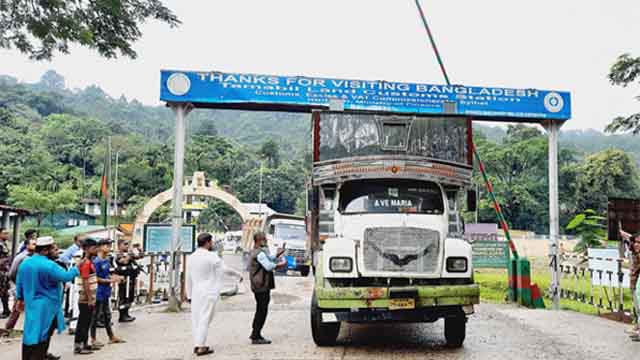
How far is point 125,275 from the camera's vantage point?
10766mm

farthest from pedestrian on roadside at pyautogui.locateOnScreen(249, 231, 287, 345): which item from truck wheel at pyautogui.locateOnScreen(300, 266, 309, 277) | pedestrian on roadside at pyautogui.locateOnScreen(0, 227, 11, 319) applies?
truck wheel at pyautogui.locateOnScreen(300, 266, 309, 277)

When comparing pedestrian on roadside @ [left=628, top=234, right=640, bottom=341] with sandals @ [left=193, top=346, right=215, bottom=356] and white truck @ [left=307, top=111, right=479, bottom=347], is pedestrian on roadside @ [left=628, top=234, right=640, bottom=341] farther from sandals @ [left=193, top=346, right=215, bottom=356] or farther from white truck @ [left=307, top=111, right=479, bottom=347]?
sandals @ [left=193, top=346, right=215, bottom=356]

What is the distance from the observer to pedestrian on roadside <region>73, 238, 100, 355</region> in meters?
7.66

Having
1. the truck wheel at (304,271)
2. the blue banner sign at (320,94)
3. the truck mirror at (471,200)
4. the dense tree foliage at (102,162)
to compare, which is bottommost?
the truck wheel at (304,271)

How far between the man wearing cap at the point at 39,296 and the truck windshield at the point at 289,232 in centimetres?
2305

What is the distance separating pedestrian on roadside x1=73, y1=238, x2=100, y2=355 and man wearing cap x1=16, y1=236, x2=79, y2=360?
Answer: 126 cm

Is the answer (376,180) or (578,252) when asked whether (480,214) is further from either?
(376,180)

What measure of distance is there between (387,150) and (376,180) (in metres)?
0.52

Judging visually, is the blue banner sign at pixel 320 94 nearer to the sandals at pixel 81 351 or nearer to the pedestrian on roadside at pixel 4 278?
the pedestrian on roadside at pixel 4 278

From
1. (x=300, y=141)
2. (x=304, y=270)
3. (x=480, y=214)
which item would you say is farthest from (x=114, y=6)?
(x=300, y=141)

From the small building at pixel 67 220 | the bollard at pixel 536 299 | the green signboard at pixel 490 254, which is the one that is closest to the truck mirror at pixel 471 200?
the bollard at pixel 536 299

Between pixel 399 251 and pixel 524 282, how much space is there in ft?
23.1

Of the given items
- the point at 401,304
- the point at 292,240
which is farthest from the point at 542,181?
the point at 401,304

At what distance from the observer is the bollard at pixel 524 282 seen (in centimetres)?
1343
